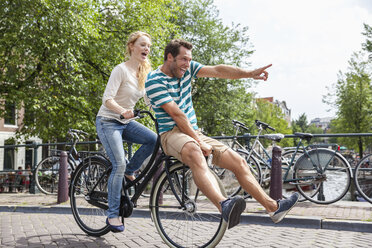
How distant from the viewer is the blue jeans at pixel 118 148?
3.63 meters

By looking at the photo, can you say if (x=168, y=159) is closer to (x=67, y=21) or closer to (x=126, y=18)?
(x=67, y=21)

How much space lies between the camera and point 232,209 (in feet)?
8.38

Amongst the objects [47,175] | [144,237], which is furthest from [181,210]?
[47,175]

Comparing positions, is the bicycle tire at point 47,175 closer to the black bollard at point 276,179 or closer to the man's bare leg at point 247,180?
the black bollard at point 276,179

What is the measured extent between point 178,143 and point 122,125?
3.46ft

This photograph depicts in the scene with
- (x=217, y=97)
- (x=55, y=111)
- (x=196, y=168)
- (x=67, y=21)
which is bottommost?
(x=196, y=168)

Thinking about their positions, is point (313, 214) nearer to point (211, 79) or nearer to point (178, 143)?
point (178, 143)

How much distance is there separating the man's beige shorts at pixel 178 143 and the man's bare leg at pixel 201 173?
62 mm

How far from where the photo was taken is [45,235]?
4203 mm

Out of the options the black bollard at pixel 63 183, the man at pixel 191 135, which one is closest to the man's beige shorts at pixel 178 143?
the man at pixel 191 135

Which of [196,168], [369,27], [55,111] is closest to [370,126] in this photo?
[369,27]

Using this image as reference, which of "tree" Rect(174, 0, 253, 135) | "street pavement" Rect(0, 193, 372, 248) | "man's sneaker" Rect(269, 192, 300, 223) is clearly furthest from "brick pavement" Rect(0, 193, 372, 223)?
"tree" Rect(174, 0, 253, 135)

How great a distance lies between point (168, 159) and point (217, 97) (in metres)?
22.5

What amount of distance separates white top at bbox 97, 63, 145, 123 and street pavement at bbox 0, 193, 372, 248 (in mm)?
1315
